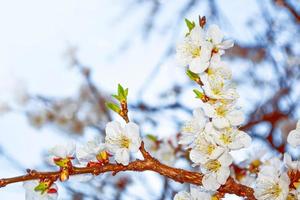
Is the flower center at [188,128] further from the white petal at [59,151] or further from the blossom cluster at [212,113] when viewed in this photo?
the white petal at [59,151]

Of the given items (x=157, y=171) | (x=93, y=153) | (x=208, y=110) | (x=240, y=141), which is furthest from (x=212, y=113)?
(x=93, y=153)

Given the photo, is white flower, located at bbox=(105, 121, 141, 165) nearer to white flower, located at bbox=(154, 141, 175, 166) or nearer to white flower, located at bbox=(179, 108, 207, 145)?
white flower, located at bbox=(179, 108, 207, 145)

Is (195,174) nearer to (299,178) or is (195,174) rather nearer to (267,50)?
(299,178)

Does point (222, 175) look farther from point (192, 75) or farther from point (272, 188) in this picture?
point (192, 75)

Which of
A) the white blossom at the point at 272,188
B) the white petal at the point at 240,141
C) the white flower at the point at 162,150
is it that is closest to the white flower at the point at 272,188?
the white blossom at the point at 272,188

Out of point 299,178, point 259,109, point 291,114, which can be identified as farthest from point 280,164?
point 259,109

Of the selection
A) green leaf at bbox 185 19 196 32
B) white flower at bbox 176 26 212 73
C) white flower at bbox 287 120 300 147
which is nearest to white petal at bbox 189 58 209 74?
white flower at bbox 176 26 212 73
